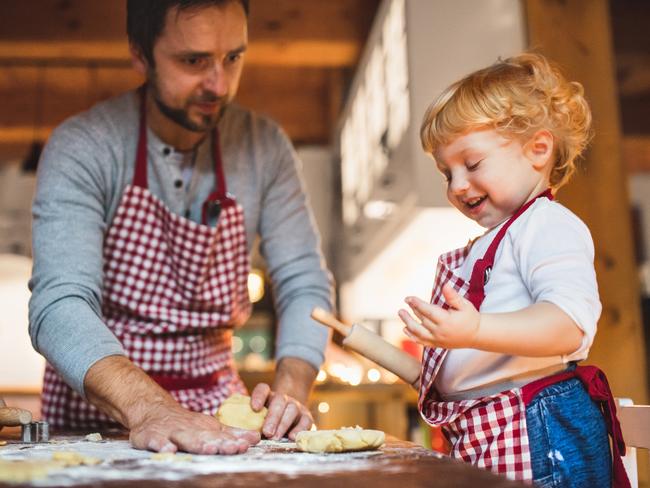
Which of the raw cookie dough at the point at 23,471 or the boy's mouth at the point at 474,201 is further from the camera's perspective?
the boy's mouth at the point at 474,201

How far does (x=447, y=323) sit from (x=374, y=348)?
23cm

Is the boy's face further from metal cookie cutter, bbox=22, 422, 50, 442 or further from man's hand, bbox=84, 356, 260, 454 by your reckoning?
metal cookie cutter, bbox=22, 422, 50, 442

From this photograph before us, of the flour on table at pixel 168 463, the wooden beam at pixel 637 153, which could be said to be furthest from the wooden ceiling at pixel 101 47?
the flour on table at pixel 168 463

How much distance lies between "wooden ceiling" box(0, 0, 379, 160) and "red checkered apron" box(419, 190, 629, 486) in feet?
7.15

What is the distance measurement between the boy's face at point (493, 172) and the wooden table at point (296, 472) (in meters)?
0.32

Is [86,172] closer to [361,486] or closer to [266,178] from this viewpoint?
[266,178]

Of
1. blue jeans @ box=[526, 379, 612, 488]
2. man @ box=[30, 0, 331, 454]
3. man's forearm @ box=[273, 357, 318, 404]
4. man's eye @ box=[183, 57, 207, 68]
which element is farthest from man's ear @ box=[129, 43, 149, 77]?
blue jeans @ box=[526, 379, 612, 488]

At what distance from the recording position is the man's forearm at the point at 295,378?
4.08ft

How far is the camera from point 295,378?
4.18ft

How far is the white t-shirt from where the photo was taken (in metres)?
0.79

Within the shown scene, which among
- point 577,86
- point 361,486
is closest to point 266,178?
point 577,86

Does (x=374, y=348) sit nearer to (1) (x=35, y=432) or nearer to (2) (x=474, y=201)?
(2) (x=474, y=201)

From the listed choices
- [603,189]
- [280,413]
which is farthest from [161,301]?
[603,189]

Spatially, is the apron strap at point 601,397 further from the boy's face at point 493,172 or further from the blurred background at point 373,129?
the blurred background at point 373,129
